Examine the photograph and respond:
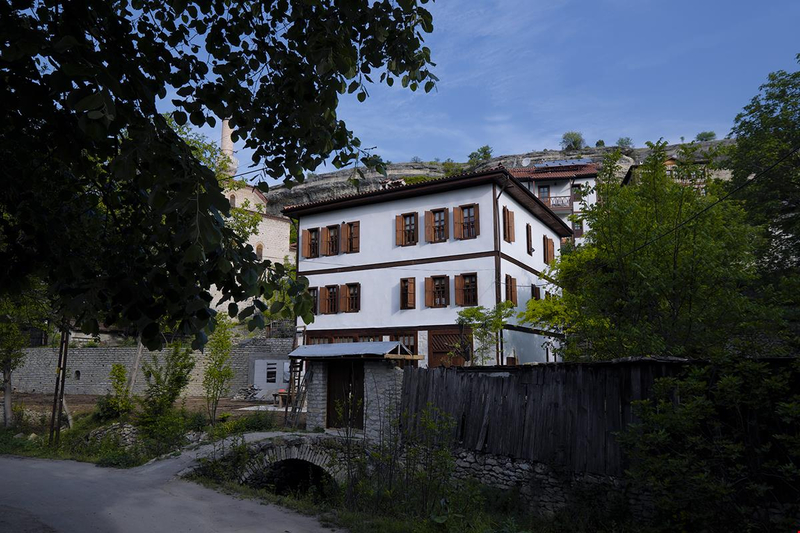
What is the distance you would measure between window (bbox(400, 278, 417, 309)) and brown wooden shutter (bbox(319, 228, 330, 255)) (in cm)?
434

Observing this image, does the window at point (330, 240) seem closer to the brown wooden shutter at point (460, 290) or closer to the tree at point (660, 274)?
the brown wooden shutter at point (460, 290)

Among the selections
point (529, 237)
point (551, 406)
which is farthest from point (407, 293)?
point (551, 406)

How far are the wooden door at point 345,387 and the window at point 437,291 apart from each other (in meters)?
6.29

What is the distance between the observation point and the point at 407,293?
22172 millimetres

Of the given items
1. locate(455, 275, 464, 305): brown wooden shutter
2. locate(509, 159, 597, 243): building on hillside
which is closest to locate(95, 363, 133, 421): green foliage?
locate(455, 275, 464, 305): brown wooden shutter

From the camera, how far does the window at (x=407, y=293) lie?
71.9 ft

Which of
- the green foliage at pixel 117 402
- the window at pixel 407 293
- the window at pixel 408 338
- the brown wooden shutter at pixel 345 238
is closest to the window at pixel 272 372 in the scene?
the brown wooden shutter at pixel 345 238

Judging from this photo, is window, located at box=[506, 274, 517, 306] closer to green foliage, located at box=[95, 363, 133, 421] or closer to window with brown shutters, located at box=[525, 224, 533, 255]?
window with brown shutters, located at box=[525, 224, 533, 255]

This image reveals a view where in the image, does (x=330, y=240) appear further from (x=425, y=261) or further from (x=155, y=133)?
(x=155, y=133)

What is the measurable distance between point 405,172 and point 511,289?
44.4m

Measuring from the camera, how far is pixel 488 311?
19750 millimetres

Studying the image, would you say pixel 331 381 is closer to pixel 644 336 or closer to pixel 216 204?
pixel 644 336

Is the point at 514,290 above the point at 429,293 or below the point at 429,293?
above

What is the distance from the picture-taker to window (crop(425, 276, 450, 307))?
70.0 feet
